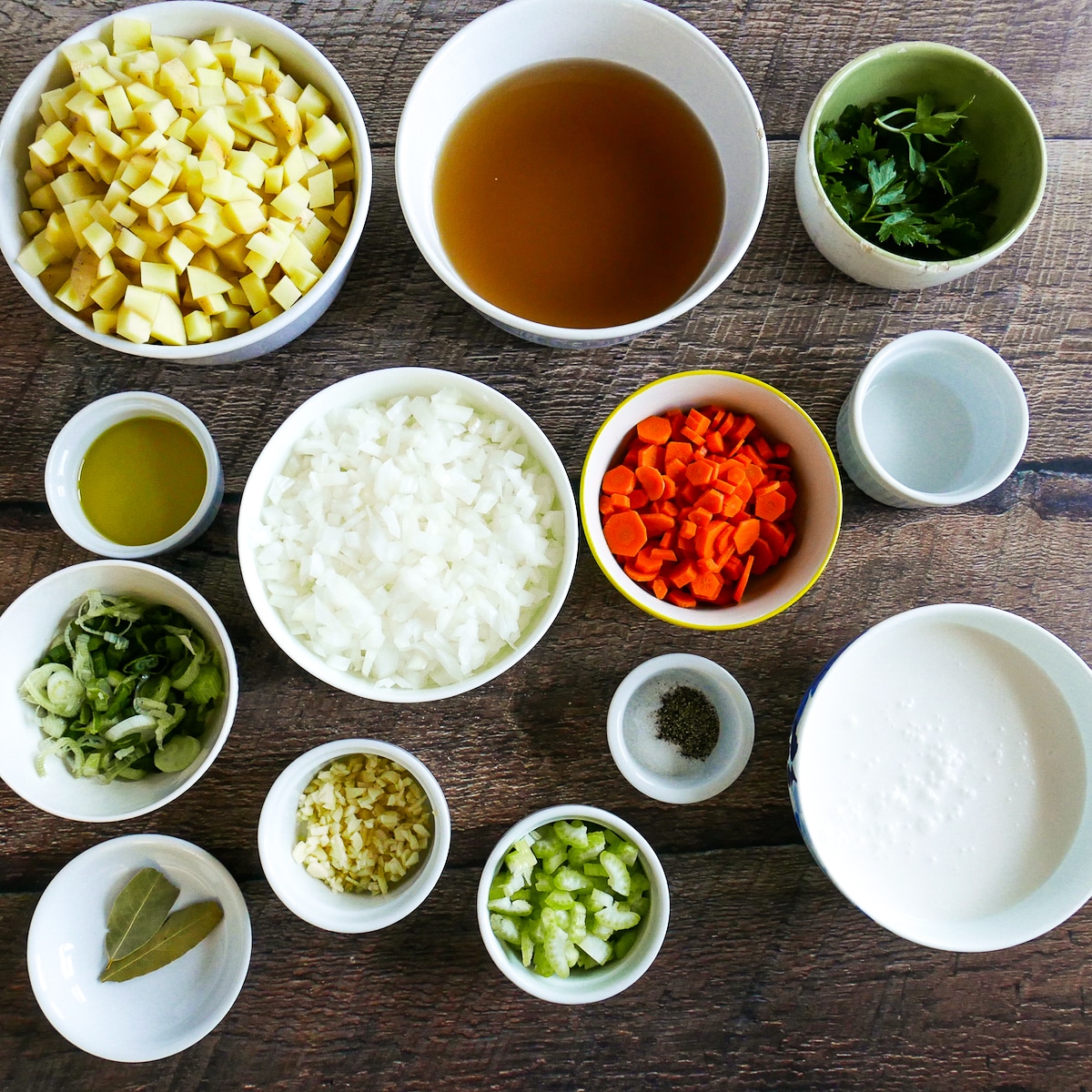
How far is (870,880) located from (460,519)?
0.92m

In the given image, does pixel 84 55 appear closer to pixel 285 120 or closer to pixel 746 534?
pixel 285 120

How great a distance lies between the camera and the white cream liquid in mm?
1392

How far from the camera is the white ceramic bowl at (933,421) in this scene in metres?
1.39

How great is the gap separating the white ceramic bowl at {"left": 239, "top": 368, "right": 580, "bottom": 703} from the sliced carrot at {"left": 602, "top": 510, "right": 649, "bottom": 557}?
0.29 feet

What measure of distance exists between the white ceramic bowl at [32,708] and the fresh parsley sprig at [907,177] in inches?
50.1

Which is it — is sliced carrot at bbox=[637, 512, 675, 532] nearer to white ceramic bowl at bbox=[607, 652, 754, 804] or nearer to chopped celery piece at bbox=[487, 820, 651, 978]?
white ceramic bowl at bbox=[607, 652, 754, 804]

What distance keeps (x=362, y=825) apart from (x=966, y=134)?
161 cm

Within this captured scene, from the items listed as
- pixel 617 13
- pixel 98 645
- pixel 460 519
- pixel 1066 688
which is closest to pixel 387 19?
pixel 617 13

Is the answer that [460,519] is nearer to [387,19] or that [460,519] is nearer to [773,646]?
[773,646]

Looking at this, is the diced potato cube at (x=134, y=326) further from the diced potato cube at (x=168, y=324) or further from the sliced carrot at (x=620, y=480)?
the sliced carrot at (x=620, y=480)

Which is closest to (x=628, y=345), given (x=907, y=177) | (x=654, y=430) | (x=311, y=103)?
(x=654, y=430)

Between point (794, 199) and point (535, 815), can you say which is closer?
point (535, 815)

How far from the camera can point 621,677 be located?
149 cm

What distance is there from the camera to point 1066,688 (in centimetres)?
139
